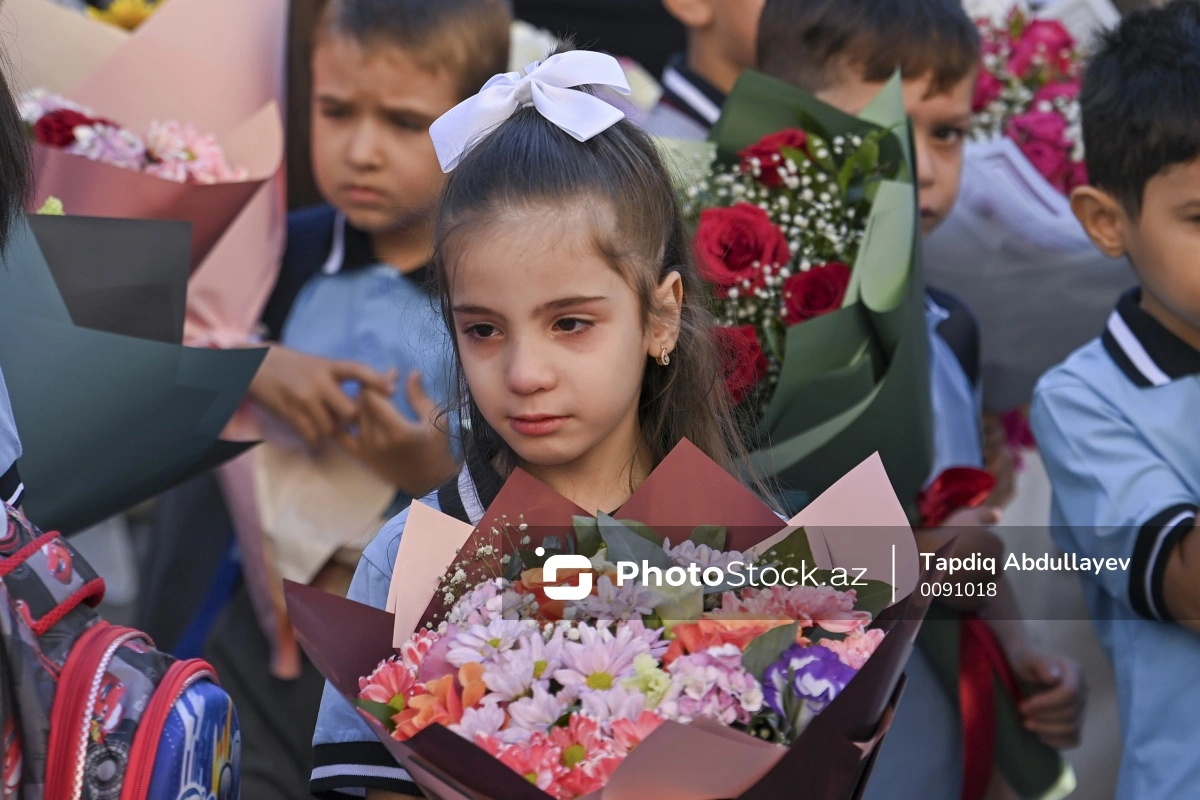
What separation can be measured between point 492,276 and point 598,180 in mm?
229

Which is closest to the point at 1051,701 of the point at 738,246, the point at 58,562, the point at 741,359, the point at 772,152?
the point at 741,359

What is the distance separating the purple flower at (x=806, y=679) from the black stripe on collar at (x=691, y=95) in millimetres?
2137

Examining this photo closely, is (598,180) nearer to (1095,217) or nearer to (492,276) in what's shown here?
(492,276)

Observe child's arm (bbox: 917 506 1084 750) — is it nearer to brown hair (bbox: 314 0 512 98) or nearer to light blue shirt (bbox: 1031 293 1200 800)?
light blue shirt (bbox: 1031 293 1200 800)

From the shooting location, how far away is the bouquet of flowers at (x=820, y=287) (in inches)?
100

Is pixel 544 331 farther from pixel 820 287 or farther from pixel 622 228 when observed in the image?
pixel 820 287

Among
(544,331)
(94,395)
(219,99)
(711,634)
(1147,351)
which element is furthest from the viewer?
(219,99)

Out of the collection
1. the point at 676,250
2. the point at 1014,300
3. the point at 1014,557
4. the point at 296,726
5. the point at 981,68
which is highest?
the point at 676,250

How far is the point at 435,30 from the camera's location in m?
3.29

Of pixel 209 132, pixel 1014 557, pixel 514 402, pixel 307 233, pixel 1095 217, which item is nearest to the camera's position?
pixel 514 402

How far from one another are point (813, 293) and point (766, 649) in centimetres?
125

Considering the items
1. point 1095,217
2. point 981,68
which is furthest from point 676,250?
point 981,68

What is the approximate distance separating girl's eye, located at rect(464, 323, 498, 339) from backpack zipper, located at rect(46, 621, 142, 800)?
26.6 inches

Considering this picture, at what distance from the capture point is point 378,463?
3230 mm
